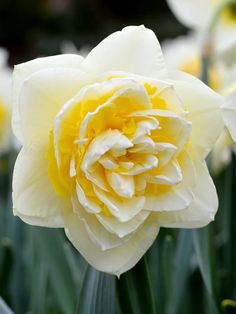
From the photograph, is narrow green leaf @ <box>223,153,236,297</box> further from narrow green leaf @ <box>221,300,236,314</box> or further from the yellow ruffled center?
the yellow ruffled center

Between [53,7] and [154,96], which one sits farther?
[53,7]

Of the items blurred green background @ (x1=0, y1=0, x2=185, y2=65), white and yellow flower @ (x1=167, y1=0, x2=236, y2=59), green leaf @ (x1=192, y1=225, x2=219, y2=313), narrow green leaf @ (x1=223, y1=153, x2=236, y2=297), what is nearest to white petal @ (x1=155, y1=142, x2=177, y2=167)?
green leaf @ (x1=192, y1=225, x2=219, y2=313)

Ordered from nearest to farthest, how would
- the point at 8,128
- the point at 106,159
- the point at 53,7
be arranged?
the point at 106,159
the point at 8,128
the point at 53,7

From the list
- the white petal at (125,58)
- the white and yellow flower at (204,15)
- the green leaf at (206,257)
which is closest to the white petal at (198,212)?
the white petal at (125,58)

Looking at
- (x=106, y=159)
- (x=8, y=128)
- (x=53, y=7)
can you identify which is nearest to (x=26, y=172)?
(x=106, y=159)

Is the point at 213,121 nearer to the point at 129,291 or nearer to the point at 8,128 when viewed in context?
the point at 129,291

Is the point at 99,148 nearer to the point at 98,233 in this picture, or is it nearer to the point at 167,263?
the point at 98,233

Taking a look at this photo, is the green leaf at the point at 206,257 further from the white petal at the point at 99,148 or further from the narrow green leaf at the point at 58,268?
the white petal at the point at 99,148
